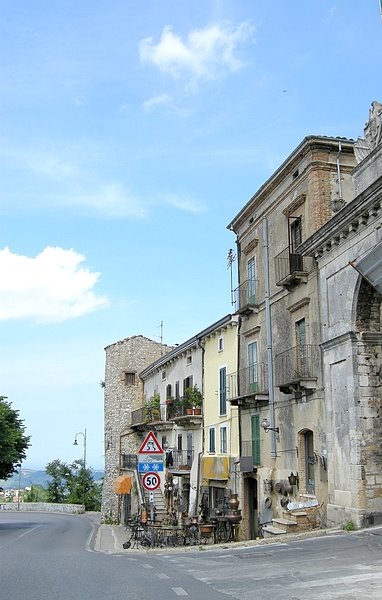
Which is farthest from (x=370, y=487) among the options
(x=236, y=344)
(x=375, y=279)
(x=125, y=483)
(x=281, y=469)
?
(x=125, y=483)

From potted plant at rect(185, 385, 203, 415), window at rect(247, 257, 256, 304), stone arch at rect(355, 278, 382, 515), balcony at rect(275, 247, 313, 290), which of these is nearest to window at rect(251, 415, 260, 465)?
window at rect(247, 257, 256, 304)

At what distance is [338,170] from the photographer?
754 inches

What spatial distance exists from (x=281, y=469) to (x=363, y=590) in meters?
12.5

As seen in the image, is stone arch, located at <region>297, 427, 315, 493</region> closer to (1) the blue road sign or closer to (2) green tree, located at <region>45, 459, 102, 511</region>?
(1) the blue road sign

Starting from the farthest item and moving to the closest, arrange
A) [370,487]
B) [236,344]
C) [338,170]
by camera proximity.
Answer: [236,344], [338,170], [370,487]

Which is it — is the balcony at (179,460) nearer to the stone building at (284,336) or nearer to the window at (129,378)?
the stone building at (284,336)

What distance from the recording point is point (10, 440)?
120 feet

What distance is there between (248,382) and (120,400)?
22.7 metres

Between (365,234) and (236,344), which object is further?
(236,344)

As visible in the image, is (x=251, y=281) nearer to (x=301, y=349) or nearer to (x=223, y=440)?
(x=301, y=349)

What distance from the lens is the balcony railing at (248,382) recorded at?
2294 cm

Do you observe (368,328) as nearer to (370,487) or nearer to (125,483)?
(370,487)

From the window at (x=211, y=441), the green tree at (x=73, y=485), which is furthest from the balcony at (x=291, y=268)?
the green tree at (x=73, y=485)

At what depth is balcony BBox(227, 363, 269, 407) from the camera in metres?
22.8
